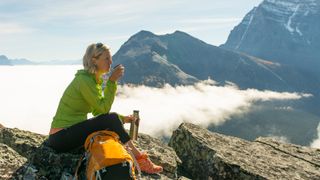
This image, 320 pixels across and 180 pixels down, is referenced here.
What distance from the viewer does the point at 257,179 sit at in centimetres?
1053

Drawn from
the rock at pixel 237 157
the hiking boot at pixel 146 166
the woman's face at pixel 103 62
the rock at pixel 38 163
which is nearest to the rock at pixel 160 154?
the rock at pixel 38 163

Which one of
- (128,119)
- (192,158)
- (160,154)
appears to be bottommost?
(192,158)

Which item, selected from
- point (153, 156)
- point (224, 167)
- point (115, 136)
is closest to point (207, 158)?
point (224, 167)

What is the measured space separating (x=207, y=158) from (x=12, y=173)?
6006 mm

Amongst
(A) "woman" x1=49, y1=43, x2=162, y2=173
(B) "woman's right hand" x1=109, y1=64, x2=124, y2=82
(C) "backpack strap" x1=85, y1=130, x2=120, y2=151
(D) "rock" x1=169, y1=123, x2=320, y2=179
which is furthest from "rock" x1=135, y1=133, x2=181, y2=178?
(B) "woman's right hand" x1=109, y1=64, x2=124, y2=82

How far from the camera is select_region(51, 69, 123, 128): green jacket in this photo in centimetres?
851

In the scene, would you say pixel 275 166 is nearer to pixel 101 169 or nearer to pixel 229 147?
pixel 229 147

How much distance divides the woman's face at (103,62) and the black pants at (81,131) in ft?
3.66

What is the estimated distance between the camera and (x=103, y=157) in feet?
24.0

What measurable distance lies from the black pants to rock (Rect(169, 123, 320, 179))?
13.1ft

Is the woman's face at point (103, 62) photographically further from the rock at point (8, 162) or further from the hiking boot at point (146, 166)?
the rock at point (8, 162)

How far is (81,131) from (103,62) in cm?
174

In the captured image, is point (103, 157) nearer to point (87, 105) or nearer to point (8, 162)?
point (87, 105)

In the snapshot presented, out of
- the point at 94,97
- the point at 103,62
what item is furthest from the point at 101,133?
the point at 103,62
